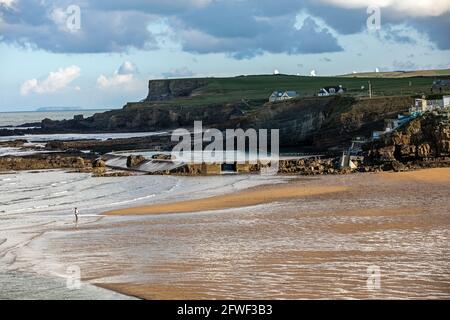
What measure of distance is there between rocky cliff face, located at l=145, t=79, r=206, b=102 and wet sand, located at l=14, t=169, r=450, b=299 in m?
126

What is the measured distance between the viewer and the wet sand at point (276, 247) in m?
13.9

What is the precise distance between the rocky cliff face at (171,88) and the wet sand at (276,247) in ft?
413

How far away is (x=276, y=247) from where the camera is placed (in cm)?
1819

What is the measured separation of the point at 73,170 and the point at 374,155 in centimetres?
2134

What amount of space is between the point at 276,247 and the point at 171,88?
143 metres

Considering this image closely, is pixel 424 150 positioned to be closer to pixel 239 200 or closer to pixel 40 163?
pixel 239 200

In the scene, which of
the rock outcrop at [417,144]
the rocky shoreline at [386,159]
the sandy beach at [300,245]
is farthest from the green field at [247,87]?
the sandy beach at [300,245]

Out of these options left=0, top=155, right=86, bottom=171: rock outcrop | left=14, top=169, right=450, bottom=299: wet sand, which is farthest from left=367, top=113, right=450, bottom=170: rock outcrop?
left=0, top=155, right=86, bottom=171: rock outcrop

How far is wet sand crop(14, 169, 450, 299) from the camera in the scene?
13898mm
